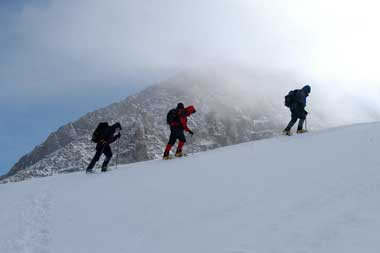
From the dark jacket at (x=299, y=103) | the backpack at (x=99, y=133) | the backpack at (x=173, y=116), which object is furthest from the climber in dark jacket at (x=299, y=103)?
the backpack at (x=99, y=133)

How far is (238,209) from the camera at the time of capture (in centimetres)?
902

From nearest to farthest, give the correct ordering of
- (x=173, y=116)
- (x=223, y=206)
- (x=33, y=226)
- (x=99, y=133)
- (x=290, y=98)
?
(x=223, y=206), (x=33, y=226), (x=99, y=133), (x=173, y=116), (x=290, y=98)

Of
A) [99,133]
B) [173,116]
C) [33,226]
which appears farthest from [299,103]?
[33,226]

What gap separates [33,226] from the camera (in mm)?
10703

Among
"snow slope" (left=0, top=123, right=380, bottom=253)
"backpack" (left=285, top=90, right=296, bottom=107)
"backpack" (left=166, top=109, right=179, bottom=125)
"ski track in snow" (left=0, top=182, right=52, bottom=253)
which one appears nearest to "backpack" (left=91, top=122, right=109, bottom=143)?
"snow slope" (left=0, top=123, right=380, bottom=253)

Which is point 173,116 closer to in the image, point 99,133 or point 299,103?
point 99,133

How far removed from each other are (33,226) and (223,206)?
16.4 ft

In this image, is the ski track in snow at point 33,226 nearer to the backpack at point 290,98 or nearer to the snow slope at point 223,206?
the snow slope at point 223,206

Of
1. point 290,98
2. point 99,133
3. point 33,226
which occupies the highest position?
point 290,98

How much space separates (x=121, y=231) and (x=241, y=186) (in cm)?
330

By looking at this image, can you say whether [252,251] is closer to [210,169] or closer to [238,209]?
[238,209]

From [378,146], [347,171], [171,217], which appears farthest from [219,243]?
[378,146]

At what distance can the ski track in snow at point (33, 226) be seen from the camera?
30.9ft

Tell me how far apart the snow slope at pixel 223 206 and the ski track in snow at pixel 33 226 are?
34 millimetres
